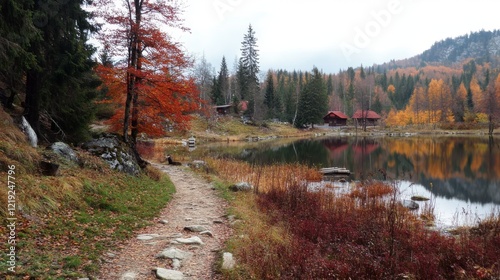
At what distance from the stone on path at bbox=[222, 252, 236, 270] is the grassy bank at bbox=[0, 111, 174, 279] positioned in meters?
2.17

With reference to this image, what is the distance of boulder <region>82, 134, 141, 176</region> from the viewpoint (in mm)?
12625

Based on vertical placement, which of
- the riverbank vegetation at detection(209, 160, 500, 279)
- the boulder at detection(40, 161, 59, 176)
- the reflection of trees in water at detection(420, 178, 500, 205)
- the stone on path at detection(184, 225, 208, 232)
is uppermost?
the boulder at detection(40, 161, 59, 176)

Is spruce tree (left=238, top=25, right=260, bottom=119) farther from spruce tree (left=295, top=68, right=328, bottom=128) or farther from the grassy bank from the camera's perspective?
the grassy bank

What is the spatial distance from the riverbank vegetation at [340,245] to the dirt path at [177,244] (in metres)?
0.55

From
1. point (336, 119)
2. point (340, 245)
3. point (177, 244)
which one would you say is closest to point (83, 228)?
point (177, 244)

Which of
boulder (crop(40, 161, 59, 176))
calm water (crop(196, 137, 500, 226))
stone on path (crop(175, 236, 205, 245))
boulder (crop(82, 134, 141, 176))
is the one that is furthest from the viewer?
calm water (crop(196, 137, 500, 226))

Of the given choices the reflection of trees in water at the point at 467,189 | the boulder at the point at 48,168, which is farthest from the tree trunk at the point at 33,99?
the reflection of trees in water at the point at 467,189

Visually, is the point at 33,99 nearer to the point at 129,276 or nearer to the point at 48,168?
the point at 48,168

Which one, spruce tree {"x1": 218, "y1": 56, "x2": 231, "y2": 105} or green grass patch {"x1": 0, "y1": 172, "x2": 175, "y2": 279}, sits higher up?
A: spruce tree {"x1": 218, "y1": 56, "x2": 231, "y2": 105}

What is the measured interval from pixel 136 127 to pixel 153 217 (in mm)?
8147

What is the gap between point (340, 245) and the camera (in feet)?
25.5

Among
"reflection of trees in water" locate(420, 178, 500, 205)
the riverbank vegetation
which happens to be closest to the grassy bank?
the riverbank vegetation

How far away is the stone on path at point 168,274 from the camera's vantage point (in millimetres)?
5332

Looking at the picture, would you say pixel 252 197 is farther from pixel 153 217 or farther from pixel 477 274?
pixel 477 274
